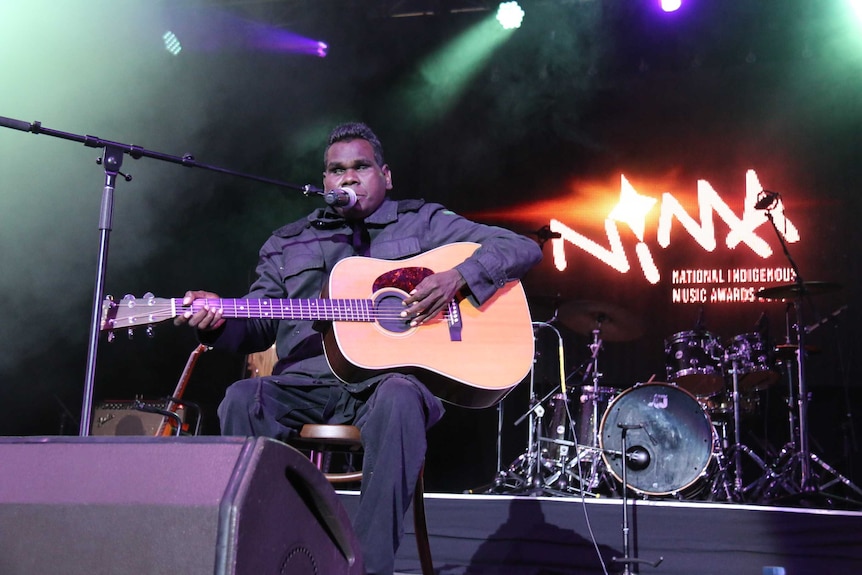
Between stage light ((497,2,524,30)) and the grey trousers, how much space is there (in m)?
5.01

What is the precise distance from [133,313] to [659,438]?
4.10 metres

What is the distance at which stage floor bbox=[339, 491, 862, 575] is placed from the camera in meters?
3.34

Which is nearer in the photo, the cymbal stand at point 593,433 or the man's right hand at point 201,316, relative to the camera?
the man's right hand at point 201,316

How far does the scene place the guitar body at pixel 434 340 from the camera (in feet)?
8.89

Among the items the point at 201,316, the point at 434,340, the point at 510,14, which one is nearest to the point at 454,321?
the point at 434,340

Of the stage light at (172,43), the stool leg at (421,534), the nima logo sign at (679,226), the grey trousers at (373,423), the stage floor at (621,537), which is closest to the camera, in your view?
the grey trousers at (373,423)

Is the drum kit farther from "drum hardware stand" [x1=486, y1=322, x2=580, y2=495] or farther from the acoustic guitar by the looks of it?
the acoustic guitar

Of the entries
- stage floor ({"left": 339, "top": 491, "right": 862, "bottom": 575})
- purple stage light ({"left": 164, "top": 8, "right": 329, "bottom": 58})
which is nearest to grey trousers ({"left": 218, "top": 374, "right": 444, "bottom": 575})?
stage floor ({"left": 339, "top": 491, "right": 862, "bottom": 575})

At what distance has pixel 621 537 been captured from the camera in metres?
3.63

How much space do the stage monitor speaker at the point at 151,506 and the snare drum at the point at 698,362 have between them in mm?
5258

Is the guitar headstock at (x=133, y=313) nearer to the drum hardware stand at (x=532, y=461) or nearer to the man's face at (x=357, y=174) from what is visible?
the man's face at (x=357, y=174)

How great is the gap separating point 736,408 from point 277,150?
4.04m

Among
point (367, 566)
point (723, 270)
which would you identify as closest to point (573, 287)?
point (723, 270)

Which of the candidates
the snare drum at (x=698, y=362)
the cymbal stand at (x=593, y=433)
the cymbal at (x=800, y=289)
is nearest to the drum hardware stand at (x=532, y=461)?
the cymbal stand at (x=593, y=433)
